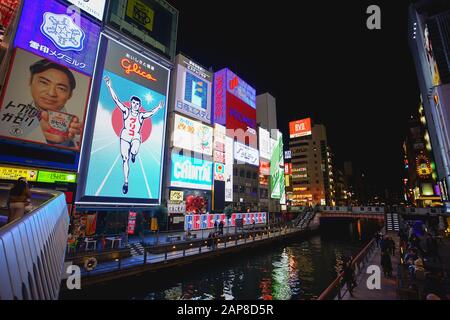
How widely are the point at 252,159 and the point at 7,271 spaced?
194ft

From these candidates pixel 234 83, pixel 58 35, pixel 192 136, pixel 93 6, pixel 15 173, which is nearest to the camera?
pixel 15 173

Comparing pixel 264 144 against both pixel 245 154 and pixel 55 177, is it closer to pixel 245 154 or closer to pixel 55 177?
pixel 245 154

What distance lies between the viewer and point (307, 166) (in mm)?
118188

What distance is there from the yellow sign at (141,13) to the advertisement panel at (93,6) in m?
4.88

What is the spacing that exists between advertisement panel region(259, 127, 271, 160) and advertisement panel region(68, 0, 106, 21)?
151ft

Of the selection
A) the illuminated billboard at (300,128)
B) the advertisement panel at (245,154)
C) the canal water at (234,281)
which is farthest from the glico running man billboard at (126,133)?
the illuminated billboard at (300,128)

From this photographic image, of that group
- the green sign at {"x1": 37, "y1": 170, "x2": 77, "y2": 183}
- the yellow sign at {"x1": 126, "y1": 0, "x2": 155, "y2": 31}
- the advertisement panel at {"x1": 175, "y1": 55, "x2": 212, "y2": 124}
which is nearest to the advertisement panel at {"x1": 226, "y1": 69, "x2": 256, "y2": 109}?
the advertisement panel at {"x1": 175, "y1": 55, "x2": 212, "y2": 124}

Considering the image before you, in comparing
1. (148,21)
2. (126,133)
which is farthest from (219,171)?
(148,21)

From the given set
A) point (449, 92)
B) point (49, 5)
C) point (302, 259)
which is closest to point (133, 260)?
point (302, 259)

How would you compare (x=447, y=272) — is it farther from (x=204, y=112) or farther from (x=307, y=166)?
(x=307, y=166)

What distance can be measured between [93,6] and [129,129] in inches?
622

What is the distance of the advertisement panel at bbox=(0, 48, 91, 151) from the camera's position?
20703 mm

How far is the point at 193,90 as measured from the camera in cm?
4244

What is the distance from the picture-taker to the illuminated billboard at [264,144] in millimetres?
65194
